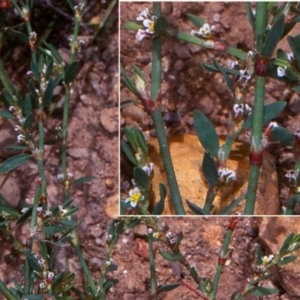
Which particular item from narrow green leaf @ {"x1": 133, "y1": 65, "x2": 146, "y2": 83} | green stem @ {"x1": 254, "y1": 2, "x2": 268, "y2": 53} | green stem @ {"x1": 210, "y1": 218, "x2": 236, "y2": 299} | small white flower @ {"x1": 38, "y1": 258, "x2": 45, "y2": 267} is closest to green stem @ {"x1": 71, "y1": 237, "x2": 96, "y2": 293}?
small white flower @ {"x1": 38, "y1": 258, "x2": 45, "y2": 267}

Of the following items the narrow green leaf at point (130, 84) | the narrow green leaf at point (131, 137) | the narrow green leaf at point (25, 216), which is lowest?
the narrow green leaf at point (25, 216)

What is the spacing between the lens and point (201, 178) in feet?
3.79

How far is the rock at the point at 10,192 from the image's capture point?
124 centimetres

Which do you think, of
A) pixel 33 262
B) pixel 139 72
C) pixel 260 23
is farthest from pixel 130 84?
pixel 33 262

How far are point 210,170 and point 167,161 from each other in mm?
82

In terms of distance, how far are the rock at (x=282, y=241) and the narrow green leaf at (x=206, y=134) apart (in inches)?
7.1

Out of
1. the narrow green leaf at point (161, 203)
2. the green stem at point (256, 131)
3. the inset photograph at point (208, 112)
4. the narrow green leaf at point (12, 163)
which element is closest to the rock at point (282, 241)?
the inset photograph at point (208, 112)

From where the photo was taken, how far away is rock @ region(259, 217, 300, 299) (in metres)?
1.16

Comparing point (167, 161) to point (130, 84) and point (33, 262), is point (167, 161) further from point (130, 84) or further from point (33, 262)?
point (33, 262)

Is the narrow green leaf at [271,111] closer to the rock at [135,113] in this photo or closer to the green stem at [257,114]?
the green stem at [257,114]

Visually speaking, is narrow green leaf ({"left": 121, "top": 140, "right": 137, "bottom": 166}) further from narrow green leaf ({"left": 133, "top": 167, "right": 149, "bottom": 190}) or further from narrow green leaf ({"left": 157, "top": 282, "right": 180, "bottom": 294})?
narrow green leaf ({"left": 157, "top": 282, "right": 180, "bottom": 294})

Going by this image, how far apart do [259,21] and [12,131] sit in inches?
20.8

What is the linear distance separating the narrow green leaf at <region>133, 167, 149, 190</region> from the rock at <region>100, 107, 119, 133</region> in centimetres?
26

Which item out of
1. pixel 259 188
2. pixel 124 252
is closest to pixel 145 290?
pixel 124 252
